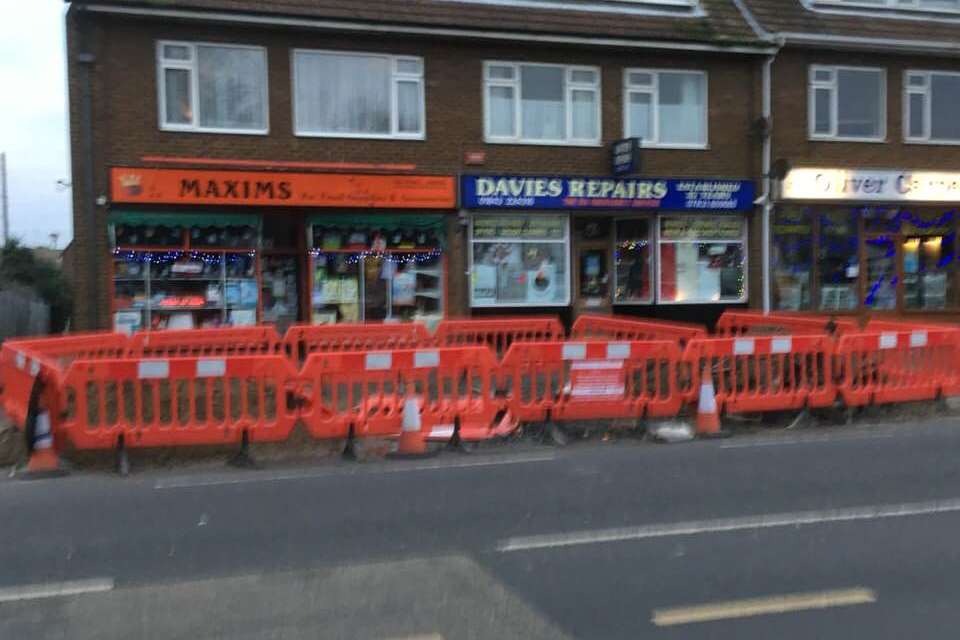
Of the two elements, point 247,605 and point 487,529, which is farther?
point 487,529

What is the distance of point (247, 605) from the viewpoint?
181 inches

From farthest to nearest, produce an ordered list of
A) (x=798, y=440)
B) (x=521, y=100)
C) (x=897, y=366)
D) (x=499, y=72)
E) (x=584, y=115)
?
1. (x=584, y=115)
2. (x=521, y=100)
3. (x=499, y=72)
4. (x=897, y=366)
5. (x=798, y=440)

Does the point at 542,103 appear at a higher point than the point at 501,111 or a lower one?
higher

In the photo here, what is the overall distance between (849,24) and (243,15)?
1263 cm

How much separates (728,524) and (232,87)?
1236cm

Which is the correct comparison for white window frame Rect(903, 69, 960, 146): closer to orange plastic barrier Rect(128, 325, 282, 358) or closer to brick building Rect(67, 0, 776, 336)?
brick building Rect(67, 0, 776, 336)

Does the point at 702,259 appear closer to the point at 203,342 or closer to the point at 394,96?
the point at 394,96

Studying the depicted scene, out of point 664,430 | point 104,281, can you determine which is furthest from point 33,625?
point 104,281

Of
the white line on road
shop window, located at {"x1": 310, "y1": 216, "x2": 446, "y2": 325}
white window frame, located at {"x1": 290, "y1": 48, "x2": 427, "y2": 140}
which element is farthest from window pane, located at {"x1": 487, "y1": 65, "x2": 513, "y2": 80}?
the white line on road

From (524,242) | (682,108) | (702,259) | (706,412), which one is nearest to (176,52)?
(524,242)

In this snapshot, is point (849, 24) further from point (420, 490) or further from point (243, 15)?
point (420, 490)

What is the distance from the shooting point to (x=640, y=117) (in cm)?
1753

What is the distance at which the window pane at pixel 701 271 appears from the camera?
17.8 m

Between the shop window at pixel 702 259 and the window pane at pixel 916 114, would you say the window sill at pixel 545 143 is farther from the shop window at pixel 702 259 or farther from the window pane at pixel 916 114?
the window pane at pixel 916 114
